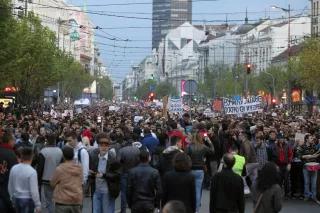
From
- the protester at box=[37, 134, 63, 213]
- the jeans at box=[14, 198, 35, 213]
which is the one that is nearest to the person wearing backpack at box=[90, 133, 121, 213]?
the protester at box=[37, 134, 63, 213]

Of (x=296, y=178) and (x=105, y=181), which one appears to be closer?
(x=105, y=181)

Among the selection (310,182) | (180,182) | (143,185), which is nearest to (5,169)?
(143,185)

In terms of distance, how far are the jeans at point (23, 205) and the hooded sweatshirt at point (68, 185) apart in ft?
1.16

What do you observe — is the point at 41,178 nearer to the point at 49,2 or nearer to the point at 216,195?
the point at 216,195

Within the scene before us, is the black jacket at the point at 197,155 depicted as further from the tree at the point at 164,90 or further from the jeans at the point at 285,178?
the tree at the point at 164,90

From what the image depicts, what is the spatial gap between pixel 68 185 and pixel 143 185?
3.60 ft

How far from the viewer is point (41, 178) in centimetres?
1495

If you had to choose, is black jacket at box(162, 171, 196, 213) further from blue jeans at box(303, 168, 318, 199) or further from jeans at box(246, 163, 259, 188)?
blue jeans at box(303, 168, 318, 199)

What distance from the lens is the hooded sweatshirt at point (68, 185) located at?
501 inches

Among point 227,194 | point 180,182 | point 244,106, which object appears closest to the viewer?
point 227,194

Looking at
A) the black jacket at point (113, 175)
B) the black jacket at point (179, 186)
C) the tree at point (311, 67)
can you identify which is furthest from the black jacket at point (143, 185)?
the tree at point (311, 67)

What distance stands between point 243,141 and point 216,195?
779 cm

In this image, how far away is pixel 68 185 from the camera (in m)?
12.7

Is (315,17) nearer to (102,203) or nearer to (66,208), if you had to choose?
(102,203)
